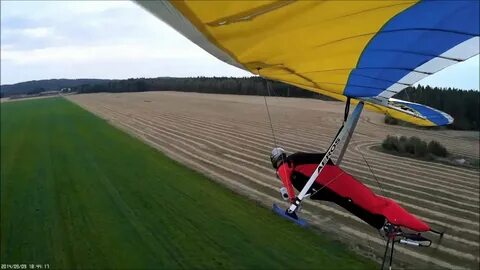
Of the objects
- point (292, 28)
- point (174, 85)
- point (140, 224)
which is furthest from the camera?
point (174, 85)

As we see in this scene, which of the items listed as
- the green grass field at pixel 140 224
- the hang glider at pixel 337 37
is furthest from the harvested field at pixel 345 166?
the hang glider at pixel 337 37

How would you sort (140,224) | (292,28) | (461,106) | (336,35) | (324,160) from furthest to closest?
(461,106) < (140,224) < (324,160) < (336,35) < (292,28)

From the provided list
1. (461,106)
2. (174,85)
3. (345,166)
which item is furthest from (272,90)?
(174,85)

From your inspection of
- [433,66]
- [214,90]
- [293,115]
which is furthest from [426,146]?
[214,90]

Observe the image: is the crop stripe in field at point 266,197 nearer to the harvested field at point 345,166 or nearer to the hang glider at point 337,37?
the harvested field at point 345,166

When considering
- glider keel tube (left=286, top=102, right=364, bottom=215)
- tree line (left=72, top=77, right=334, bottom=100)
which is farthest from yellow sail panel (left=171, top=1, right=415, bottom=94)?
tree line (left=72, top=77, right=334, bottom=100)

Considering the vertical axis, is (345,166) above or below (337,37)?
below

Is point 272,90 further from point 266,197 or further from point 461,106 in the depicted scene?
point 461,106

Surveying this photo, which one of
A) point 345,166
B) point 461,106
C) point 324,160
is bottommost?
point 345,166
